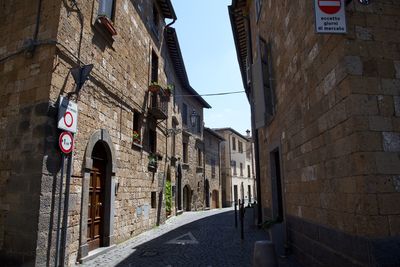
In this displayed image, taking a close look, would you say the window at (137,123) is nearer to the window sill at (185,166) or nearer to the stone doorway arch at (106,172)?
the stone doorway arch at (106,172)

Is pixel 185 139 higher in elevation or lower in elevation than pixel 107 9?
lower

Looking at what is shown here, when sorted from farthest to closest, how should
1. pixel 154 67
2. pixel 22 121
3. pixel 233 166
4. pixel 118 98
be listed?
pixel 233 166 → pixel 154 67 → pixel 118 98 → pixel 22 121

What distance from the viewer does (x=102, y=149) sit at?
7.30m

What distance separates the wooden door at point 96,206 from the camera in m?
6.66

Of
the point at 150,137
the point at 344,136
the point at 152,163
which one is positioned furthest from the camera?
the point at 150,137

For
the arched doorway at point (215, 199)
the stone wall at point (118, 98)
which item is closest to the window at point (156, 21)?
the stone wall at point (118, 98)

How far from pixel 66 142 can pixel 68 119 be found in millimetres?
431

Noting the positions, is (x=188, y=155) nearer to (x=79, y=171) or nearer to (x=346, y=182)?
(x=79, y=171)

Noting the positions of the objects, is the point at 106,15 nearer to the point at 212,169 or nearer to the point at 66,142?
the point at 66,142

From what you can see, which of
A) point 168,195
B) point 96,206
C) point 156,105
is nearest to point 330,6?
point 96,206

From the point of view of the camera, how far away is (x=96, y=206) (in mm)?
6918

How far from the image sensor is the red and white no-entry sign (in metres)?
3.45

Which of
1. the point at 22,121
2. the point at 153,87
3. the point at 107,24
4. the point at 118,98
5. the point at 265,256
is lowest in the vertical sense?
the point at 265,256

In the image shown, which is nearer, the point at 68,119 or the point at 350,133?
the point at 350,133
